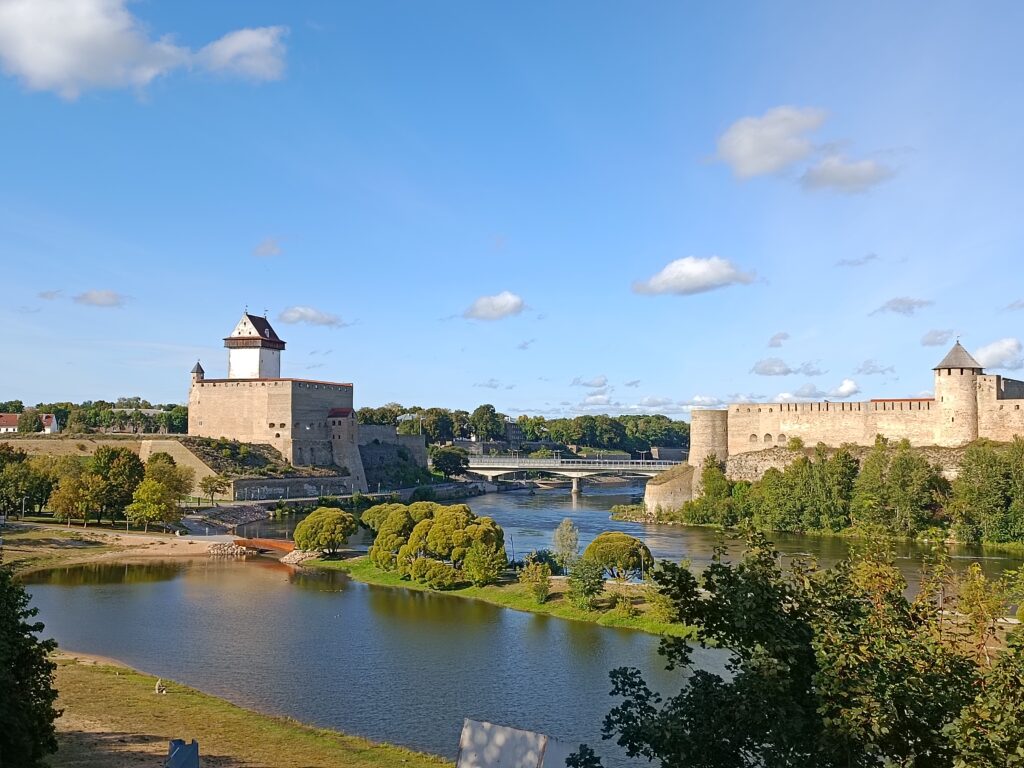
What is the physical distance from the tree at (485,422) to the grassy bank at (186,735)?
80.1 m

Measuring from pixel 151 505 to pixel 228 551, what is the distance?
5.52 metres

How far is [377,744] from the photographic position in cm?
1290

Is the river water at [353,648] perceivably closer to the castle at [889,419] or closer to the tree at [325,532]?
the tree at [325,532]

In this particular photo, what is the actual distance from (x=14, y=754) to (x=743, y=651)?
6.95 metres

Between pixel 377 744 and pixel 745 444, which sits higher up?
pixel 745 444

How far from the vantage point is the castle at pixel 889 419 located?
39.4 metres

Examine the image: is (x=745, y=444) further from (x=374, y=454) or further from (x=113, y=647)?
(x=113, y=647)

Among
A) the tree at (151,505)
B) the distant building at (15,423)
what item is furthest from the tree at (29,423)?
the tree at (151,505)

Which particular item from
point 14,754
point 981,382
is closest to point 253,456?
point 981,382

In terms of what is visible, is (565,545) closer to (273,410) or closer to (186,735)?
(186,735)

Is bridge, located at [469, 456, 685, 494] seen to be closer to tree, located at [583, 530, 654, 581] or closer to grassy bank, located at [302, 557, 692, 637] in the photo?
tree, located at [583, 530, 654, 581]

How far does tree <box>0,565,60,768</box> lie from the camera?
8336mm

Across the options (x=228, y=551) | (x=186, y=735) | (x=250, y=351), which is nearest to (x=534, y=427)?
(x=250, y=351)

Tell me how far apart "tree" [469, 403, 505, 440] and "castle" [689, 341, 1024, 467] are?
47.1 m
